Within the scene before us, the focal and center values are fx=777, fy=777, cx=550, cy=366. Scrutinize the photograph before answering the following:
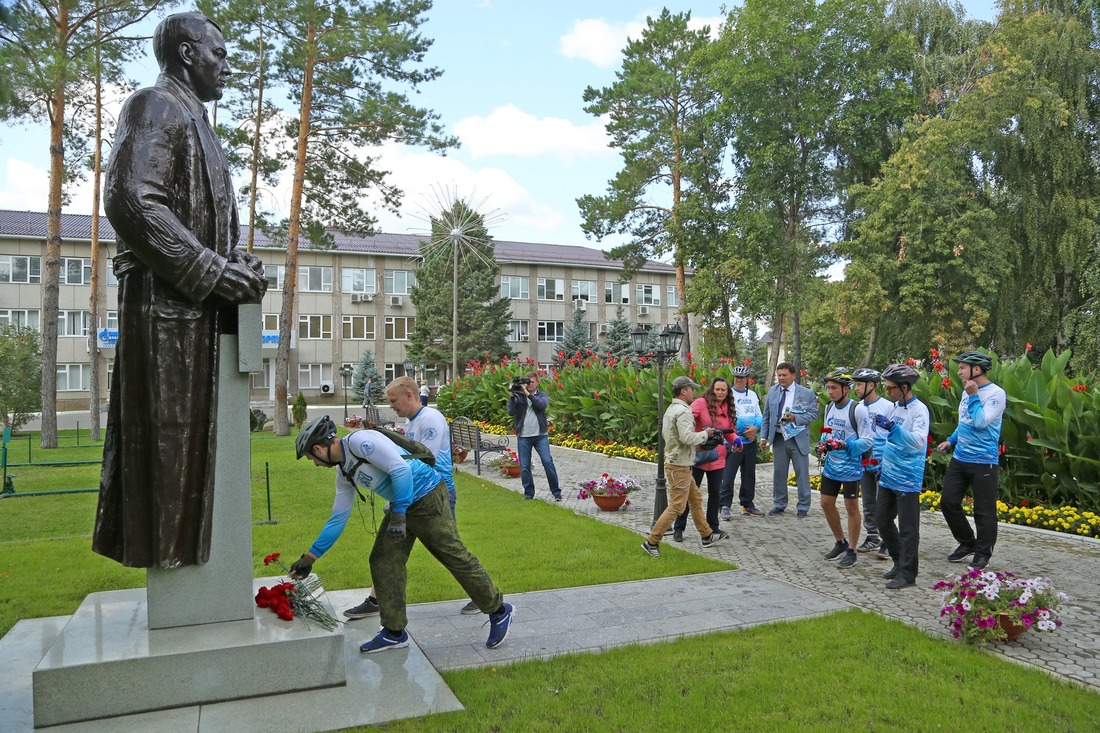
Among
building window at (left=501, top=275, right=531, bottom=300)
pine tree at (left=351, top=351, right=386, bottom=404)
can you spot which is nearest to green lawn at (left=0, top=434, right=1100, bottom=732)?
pine tree at (left=351, top=351, right=386, bottom=404)

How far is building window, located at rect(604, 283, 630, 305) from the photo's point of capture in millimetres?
56531

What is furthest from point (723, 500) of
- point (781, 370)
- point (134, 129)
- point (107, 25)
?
point (107, 25)

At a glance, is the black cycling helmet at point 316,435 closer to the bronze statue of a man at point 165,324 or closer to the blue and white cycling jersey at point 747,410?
the bronze statue of a man at point 165,324

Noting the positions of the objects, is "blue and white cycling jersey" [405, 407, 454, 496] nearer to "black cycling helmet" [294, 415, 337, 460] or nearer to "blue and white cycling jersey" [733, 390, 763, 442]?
"black cycling helmet" [294, 415, 337, 460]

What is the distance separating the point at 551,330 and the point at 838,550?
1891 inches

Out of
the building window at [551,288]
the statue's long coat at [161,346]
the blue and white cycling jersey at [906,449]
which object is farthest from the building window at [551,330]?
the statue's long coat at [161,346]

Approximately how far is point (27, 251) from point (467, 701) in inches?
1933

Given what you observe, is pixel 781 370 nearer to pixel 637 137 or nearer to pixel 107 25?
pixel 107 25

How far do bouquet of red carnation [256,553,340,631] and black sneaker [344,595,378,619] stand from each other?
3.51ft

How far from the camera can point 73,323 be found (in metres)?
44.2

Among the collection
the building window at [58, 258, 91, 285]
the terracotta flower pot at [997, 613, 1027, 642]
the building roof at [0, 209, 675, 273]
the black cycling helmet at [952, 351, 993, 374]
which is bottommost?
the terracotta flower pot at [997, 613, 1027, 642]

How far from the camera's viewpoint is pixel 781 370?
10.3m

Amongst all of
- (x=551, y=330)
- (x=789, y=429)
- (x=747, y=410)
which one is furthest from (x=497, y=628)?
(x=551, y=330)

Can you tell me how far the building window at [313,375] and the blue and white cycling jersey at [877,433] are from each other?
44.7 m
